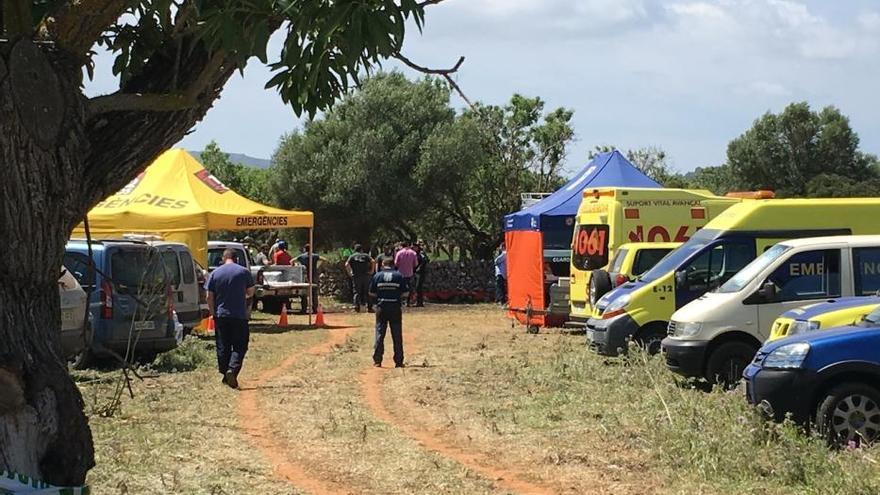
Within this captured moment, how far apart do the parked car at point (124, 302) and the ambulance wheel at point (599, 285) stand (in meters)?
6.41

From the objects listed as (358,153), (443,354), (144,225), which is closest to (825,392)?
(443,354)

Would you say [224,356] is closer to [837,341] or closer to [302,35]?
[837,341]

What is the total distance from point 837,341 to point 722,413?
126 centimetres

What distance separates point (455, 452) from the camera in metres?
9.66

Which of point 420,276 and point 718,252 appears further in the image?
point 420,276

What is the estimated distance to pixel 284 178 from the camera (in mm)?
35844

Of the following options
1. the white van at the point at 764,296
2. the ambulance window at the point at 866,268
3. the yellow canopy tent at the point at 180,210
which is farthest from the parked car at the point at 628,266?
Result: the yellow canopy tent at the point at 180,210

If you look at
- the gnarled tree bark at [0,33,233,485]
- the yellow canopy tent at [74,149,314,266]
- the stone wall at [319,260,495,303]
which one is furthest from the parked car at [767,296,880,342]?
the stone wall at [319,260,495,303]

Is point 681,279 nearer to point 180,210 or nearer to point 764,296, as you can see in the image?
point 764,296

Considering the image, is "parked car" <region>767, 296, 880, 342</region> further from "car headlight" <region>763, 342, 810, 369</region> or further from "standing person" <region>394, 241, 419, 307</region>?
"standing person" <region>394, 241, 419, 307</region>

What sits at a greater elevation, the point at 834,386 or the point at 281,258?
the point at 281,258

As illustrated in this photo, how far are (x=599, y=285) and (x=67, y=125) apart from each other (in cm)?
1410

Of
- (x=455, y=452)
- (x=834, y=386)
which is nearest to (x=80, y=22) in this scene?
(x=455, y=452)

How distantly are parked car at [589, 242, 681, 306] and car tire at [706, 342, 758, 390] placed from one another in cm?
485
